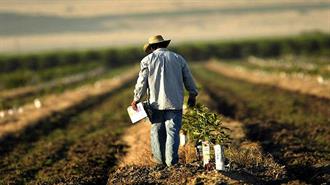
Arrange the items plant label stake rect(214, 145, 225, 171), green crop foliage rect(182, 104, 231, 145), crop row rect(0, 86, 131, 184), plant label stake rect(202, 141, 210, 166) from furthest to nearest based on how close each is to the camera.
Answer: crop row rect(0, 86, 131, 184)
green crop foliage rect(182, 104, 231, 145)
plant label stake rect(202, 141, 210, 166)
plant label stake rect(214, 145, 225, 171)

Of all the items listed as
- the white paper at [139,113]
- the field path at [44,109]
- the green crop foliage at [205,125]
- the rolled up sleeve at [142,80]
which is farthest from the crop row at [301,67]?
the white paper at [139,113]

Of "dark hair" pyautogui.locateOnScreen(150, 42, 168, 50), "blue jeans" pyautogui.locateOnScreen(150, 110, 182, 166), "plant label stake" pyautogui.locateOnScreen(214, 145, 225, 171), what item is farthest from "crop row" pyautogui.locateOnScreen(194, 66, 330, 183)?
"dark hair" pyautogui.locateOnScreen(150, 42, 168, 50)

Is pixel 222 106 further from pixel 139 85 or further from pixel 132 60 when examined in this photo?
pixel 132 60

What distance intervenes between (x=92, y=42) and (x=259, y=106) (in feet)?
566

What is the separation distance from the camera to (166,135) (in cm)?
1009

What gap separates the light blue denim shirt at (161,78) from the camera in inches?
388

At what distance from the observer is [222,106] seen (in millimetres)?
21234

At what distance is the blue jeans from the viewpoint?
32.0ft

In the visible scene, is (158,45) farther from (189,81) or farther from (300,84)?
(300,84)

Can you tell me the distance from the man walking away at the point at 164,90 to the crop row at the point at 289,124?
1688 mm

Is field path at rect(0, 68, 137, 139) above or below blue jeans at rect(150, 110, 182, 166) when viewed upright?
below

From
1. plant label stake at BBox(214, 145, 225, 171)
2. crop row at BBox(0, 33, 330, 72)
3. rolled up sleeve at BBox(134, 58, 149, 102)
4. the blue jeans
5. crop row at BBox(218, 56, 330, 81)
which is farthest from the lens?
crop row at BBox(0, 33, 330, 72)

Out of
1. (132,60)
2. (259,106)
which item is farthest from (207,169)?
(132,60)

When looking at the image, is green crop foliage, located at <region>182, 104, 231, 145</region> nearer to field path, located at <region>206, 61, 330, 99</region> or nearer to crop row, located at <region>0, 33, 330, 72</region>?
field path, located at <region>206, 61, 330, 99</region>
